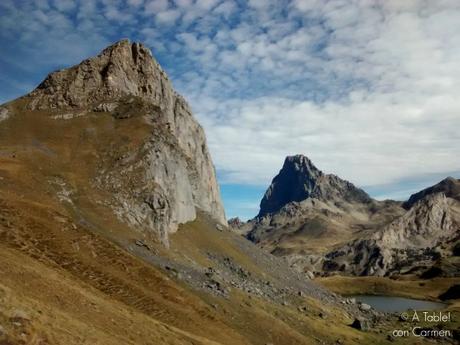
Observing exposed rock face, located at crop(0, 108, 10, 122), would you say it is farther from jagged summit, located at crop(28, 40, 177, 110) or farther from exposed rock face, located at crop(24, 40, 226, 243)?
jagged summit, located at crop(28, 40, 177, 110)

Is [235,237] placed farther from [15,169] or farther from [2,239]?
[2,239]

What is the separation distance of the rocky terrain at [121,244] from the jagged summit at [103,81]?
44 cm

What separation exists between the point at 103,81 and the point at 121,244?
78.5 meters

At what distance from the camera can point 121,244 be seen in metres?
72.3

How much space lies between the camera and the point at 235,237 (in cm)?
13450

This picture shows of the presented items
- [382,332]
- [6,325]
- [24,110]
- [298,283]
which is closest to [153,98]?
[24,110]

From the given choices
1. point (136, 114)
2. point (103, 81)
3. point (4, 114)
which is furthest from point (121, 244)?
point (103, 81)

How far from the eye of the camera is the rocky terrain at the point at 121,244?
42.6m

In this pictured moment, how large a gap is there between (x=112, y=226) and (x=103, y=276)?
79.3 ft

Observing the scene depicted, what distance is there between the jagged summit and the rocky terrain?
0.44m

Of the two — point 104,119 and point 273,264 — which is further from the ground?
point 104,119

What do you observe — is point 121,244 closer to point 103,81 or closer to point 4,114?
point 4,114

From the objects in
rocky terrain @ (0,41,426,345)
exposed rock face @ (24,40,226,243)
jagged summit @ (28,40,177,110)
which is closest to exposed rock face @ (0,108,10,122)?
rocky terrain @ (0,41,426,345)

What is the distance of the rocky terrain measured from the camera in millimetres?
42594
